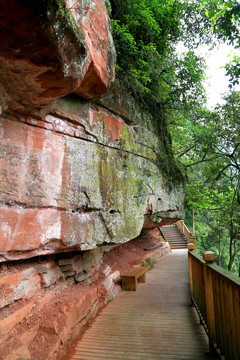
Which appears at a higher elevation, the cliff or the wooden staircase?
the cliff

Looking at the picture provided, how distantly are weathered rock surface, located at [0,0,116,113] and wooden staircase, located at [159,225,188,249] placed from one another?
1449 centimetres

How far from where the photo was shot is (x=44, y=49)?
2.45 m

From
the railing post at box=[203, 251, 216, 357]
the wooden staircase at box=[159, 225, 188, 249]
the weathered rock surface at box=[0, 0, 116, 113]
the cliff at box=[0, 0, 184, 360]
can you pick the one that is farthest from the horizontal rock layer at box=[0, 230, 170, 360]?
the wooden staircase at box=[159, 225, 188, 249]

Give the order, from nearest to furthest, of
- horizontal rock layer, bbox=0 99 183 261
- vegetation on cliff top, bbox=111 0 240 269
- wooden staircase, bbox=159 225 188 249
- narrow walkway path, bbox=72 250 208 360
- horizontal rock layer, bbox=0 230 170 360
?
horizontal rock layer, bbox=0 230 170 360
horizontal rock layer, bbox=0 99 183 261
narrow walkway path, bbox=72 250 208 360
vegetation on cliff top, bbox=111 0 240 269
wooden staircase, bbox=159 225 188 249

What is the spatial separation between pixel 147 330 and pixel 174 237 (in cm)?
1364

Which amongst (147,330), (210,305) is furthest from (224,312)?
(147,330)

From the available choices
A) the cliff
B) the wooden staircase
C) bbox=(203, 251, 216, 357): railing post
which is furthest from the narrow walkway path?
the wooden staircase

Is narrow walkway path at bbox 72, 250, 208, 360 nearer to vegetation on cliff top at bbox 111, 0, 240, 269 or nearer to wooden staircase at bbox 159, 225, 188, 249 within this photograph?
vegetation on cliff top at bbox 111, 0, 240, 269

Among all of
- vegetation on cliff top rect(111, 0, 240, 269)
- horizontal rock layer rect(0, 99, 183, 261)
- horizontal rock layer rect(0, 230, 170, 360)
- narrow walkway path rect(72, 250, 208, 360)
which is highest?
vegetation on cliff top rect(111, 0, 240, 269)

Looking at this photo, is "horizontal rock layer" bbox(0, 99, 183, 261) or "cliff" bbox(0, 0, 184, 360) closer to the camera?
"cliff" bbox(0, 0, 184, 360)

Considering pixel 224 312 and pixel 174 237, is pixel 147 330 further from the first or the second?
pixel 174 237

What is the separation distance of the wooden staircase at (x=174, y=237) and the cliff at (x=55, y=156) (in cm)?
1160

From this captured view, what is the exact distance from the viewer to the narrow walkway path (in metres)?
3.43

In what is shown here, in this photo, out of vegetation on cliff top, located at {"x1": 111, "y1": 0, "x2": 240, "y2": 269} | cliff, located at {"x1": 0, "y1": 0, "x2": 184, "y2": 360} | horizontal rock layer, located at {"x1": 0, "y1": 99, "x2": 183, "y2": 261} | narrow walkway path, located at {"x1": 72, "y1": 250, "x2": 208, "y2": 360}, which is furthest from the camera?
vegetation on cliff top, located at {"x1": 111, "y1": 0, "x2": 240, "y2": 269}
